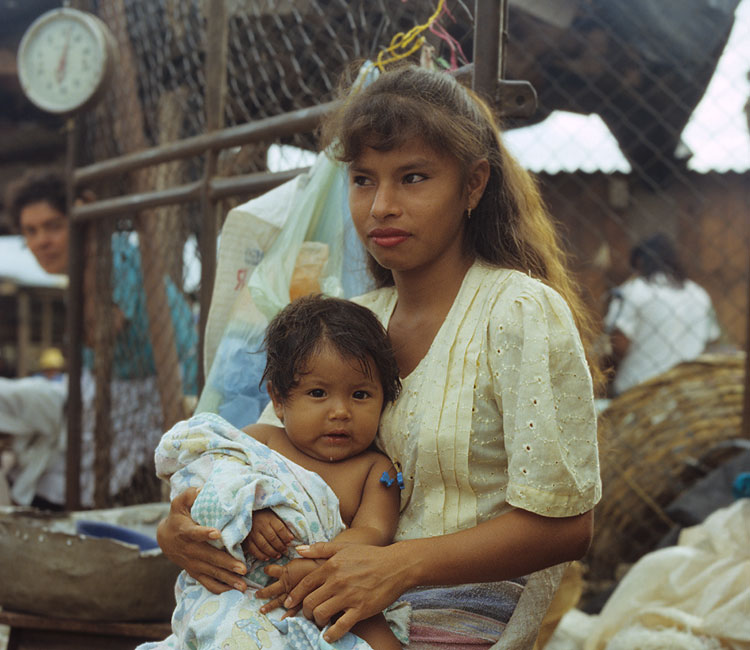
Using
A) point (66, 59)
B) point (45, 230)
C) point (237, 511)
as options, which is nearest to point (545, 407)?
point (237, 511)

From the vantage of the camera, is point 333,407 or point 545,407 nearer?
point 545,407

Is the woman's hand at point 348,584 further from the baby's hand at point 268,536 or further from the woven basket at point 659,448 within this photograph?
the woven basket at point 659,448

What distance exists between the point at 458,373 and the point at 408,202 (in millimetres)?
326

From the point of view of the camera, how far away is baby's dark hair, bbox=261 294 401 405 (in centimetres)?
159

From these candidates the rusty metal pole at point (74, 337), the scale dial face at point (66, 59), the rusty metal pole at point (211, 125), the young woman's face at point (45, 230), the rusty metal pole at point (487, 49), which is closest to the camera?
the rusty metal pole at point (487, 49)

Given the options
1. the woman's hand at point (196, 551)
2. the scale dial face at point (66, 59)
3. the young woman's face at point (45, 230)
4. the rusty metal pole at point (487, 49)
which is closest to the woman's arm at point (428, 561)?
the woman's hand at point (196, 551)

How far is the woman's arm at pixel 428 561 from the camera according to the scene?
1369 millimetres

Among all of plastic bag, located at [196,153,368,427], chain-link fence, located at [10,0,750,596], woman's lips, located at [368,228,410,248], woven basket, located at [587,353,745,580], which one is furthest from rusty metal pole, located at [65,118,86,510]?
woman's lips, located at [368,228,410,248]

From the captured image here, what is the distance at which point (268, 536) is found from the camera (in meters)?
1.44

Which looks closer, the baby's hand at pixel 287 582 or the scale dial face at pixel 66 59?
the baby's hand at pixel 287 582

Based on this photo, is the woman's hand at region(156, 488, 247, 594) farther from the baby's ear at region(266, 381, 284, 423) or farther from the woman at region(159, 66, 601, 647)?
the baby's ear at region(266, 381, 284, 423)

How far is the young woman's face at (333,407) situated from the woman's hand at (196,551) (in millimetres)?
235

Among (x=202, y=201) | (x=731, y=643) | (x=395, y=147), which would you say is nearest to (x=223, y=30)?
(x=202, y=201)

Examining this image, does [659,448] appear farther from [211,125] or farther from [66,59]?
[66,59]
